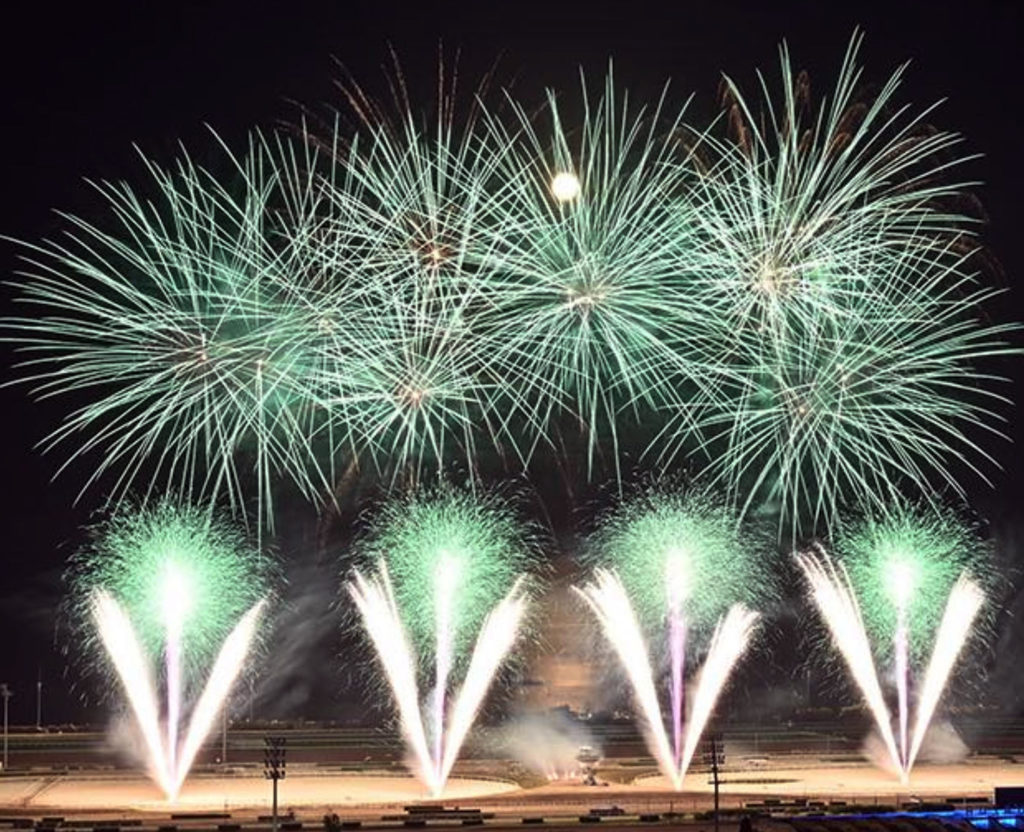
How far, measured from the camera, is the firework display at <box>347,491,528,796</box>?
177 feet

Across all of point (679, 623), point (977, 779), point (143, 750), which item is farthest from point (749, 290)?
point (143, 750)

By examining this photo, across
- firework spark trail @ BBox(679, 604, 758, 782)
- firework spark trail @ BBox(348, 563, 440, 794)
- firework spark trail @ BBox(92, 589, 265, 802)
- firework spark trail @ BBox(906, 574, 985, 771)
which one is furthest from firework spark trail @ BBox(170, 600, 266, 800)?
firework spark trail @ BBox(906, 574, 985, 771)

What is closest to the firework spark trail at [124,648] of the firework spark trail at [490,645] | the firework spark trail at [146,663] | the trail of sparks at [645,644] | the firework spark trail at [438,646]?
the firework spark trail at [146,663]

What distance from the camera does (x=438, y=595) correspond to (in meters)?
54.0

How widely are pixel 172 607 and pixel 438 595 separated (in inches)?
348

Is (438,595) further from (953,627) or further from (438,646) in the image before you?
(953,627)

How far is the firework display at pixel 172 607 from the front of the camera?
5428 cm

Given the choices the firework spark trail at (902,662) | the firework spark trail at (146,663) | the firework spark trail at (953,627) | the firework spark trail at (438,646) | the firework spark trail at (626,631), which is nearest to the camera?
the firework spark trail at (438,646)

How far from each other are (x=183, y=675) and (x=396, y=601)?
310 inches

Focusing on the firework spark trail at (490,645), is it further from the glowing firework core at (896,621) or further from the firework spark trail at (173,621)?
the glowing firework core at (896,621)

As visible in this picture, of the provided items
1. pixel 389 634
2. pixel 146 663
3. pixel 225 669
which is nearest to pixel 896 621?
pixel 389 634

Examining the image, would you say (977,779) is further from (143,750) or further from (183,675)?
(143,750)

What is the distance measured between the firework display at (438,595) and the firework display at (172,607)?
4.46 m

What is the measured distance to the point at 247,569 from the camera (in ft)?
187
